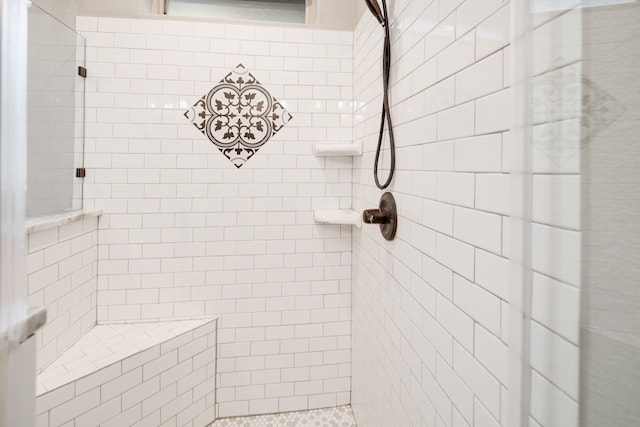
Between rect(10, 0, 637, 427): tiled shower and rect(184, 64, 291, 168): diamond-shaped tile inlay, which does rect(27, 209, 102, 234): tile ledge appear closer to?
rect(10, 0, 637, 427): tiled shower

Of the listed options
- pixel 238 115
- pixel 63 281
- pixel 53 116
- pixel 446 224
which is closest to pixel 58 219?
pixel 63 281

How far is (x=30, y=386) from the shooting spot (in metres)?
0.53

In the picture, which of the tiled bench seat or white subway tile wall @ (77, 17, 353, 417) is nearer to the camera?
the tiled bench seat

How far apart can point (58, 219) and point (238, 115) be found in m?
1.04

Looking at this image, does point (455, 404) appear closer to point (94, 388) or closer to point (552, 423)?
point (552, 423)

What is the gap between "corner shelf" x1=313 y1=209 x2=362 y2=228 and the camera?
5.50ft

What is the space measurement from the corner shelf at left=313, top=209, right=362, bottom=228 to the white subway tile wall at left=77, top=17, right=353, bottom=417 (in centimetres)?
7

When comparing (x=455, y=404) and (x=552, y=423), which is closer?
(x=552, y=423)

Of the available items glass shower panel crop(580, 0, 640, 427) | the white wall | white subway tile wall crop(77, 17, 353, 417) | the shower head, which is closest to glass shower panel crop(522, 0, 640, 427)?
glass shower panel crop(580, 0, 640, 427)

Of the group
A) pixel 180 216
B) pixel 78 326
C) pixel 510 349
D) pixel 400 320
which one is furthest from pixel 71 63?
pixel 510 349

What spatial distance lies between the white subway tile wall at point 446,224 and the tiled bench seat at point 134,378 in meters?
1.01

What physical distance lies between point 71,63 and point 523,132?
6.88ft

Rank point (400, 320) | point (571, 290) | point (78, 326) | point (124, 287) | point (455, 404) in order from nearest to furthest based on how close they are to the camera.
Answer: point (571, 290), point (455, 404), point (400, 320), point (78, 326), point (124, 287)

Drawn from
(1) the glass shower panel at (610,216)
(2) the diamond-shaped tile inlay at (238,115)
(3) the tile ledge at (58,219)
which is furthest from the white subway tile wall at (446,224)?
(3) the tile ledge at (58,219)
